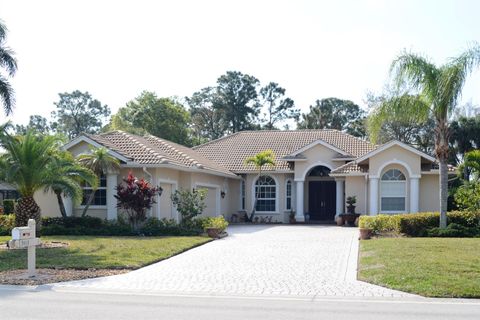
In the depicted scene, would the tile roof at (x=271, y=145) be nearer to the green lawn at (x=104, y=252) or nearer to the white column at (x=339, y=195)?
the white column at (x=339, y=195)

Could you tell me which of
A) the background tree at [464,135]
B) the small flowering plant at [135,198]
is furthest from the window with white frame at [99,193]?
the background tree at [464,135]

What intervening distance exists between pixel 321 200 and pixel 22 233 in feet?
75.5

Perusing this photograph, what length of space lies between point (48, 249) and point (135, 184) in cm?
569

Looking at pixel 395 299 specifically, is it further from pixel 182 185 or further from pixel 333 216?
pixel 333 216

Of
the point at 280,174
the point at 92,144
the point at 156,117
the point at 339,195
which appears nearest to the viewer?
the point at 92,144

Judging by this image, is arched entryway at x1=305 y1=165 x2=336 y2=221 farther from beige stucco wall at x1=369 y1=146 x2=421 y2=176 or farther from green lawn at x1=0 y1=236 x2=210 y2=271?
green lawn at x1=0 y1=236 x2=210 y2=271

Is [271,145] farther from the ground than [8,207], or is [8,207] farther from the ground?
[271,145]

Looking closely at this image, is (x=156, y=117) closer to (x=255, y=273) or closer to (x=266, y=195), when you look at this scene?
(x=266, y=195)

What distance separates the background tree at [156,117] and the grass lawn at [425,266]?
34259 millimetres

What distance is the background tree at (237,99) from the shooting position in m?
65.4

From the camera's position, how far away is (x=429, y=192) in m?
29.1

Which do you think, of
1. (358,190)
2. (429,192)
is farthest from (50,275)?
(429,192)

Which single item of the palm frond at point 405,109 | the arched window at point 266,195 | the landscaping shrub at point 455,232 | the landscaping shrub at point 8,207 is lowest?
the landscaping shrub at point 455,232

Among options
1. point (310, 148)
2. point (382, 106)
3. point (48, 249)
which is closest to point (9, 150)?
point (48, 249)
